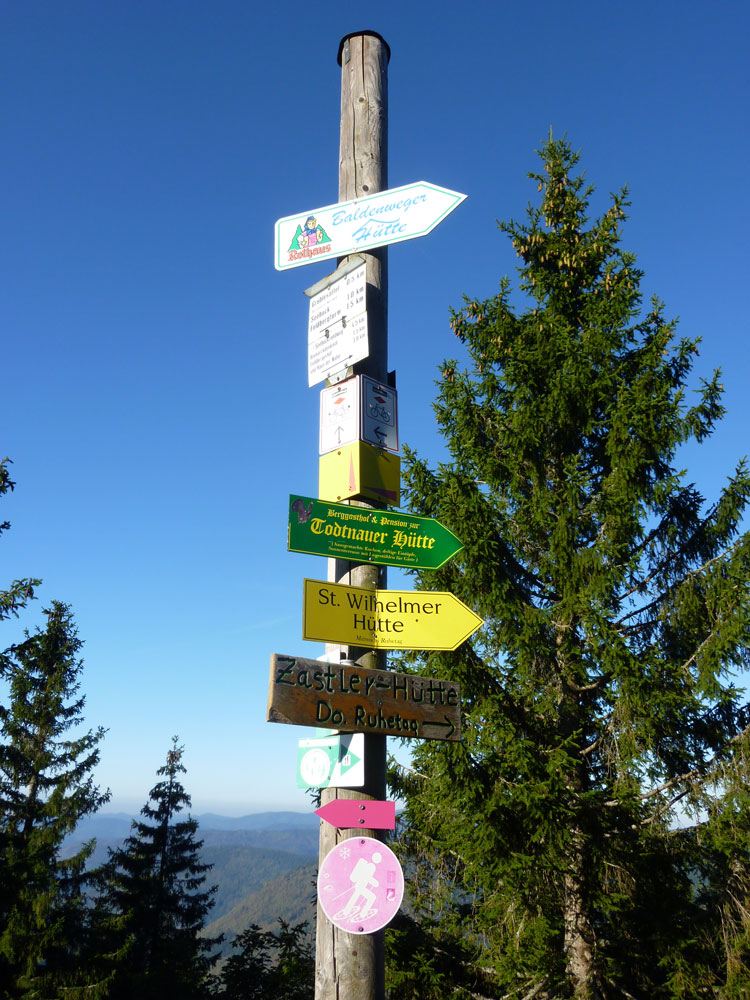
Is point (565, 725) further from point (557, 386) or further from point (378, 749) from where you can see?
point (378, 749)

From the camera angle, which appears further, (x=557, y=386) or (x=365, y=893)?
(x=557, y=386)

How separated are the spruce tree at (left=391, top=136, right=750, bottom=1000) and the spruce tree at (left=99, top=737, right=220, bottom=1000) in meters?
19.6

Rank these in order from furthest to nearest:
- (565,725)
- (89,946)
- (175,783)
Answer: (175,783), (89,946), (565,725)

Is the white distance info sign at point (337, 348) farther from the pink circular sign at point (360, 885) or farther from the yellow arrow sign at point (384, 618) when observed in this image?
the pink circular sign at point (360, 885)

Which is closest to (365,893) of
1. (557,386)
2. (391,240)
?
(391,240)

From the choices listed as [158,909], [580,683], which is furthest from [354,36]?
[158,909]

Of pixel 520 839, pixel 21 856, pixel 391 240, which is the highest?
pixel 391 240

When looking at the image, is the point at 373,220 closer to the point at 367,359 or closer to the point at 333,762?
the point at 367,359

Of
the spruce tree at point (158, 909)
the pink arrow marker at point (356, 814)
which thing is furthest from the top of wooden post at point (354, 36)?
the spruce tree at point (158, 909)

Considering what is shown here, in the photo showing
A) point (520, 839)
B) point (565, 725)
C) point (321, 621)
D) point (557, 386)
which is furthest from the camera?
point (557, 386)

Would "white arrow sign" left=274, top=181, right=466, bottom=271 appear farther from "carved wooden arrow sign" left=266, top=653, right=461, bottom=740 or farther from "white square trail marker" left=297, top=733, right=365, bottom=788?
"white square trail marker" left=297, top=733, right=365, bottom=788

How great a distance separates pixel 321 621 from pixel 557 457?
9392mm

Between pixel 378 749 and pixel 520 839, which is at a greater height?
pixel 378 749

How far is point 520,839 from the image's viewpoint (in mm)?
9273
